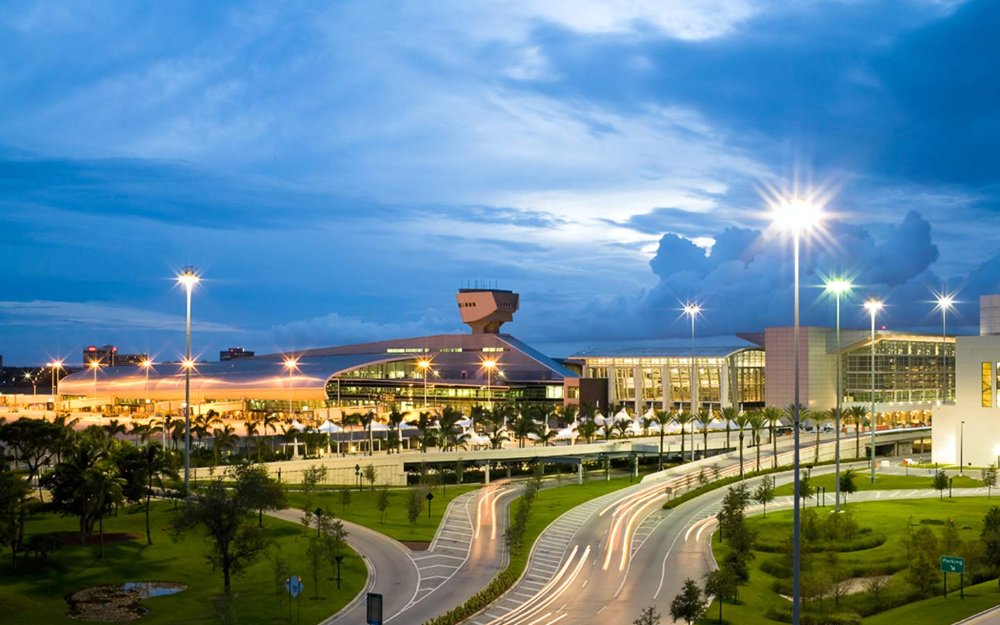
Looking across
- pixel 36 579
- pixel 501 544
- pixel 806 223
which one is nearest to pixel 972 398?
pixel 501 544

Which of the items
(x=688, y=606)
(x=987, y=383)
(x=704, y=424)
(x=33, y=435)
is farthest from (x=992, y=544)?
(x=987, y=383)

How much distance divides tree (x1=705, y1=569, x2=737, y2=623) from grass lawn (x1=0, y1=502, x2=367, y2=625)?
60.9 feet

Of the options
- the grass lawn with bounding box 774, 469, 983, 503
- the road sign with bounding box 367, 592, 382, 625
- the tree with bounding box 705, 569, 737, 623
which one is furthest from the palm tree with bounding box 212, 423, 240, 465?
the road sign with bounding box 367, 592, 382, 625

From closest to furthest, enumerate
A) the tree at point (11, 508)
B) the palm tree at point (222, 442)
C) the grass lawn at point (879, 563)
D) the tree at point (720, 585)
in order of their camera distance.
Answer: the grass lawn at point (879, 563), the tree at point (720, 585), the tree at point (11, 508), the palm tree at point (222, 442)

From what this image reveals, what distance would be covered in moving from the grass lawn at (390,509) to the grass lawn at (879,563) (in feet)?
71.6

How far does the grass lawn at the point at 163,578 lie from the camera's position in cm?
5053

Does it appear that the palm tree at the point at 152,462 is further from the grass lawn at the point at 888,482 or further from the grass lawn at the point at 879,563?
the grass lawn at the point at 888,482

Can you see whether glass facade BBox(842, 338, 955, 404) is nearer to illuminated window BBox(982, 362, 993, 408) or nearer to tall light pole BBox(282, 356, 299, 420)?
illuminated window BBox(982, 362, 993, 408)

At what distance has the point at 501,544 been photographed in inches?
2874

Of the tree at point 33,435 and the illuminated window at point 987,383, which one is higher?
the illuminated window at point 987,383

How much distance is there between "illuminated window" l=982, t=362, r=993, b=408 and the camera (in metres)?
118

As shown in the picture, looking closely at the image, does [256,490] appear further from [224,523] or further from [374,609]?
[374,609]

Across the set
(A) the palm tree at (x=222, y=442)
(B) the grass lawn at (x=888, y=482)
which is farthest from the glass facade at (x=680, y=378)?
(A) the palm tree at (x=222, y=442)

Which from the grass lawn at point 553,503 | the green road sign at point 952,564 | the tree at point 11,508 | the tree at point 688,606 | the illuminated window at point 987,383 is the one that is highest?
the illuminated window at point 987,383
